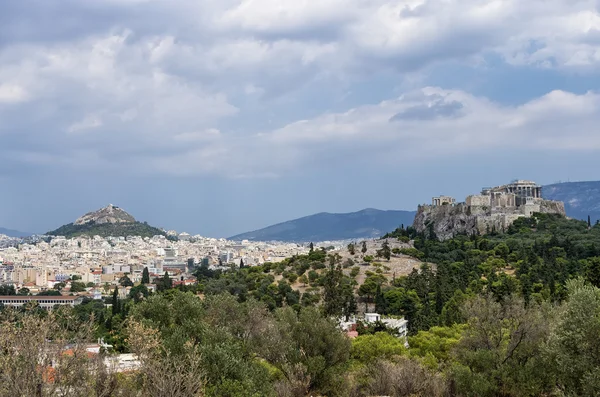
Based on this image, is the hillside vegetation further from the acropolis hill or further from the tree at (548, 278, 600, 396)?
the acropolis hill

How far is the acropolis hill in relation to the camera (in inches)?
3182

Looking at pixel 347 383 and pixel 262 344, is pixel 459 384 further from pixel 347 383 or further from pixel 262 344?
pixel 262 344

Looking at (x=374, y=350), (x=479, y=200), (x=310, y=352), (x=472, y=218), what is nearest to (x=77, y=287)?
(x=472, y=218)

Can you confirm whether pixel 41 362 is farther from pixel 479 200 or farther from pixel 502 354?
pixel 479 200

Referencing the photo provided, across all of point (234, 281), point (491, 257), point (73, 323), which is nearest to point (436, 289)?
point (491, 257)

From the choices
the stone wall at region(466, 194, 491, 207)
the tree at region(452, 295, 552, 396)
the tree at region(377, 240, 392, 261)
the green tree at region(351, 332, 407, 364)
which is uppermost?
the stone wall at region(466, 194, 491, 207)

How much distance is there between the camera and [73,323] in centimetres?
1606

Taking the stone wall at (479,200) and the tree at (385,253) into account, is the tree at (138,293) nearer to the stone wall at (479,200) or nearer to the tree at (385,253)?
the tree at (385,253)

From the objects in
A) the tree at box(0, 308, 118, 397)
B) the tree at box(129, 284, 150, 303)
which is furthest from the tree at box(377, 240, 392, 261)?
the tree at box(0, 308, 118, 397)

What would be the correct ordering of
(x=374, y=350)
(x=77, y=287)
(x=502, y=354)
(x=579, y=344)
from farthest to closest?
(x=77, y=287) < (x=374, y=350) < (x=502, y=354) < (x=579, y=344)

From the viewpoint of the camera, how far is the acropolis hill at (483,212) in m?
80.8

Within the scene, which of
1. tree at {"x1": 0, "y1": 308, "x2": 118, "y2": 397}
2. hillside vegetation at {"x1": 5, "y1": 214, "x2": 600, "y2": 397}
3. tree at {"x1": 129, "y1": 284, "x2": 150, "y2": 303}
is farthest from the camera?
tree at {"x1": 129, "y1": 284, "x2": 150, "y2": 303}

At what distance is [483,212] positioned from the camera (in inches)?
3270

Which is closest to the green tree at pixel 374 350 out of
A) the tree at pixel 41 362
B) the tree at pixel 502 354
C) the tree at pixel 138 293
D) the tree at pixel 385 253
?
the tree at pixel 502 354
